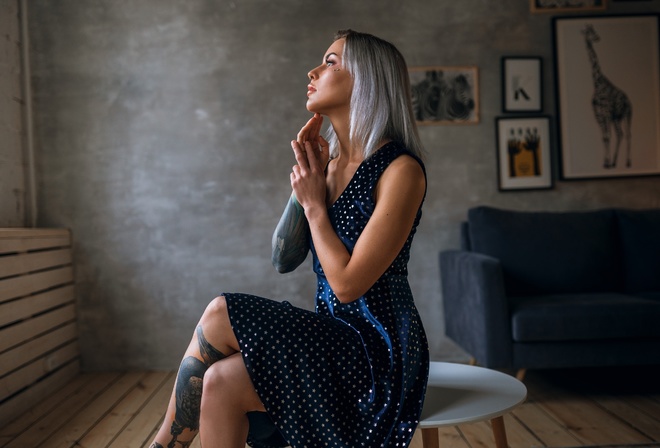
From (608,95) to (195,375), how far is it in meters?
3.28

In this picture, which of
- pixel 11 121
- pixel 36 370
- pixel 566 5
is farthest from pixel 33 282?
pixel 566 5

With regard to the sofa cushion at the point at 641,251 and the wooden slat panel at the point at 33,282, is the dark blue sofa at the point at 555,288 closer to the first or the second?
the sofa cushion at the point at 641,251

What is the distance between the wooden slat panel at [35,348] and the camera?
9.14 ft

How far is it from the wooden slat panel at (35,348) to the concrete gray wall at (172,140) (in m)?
0.17

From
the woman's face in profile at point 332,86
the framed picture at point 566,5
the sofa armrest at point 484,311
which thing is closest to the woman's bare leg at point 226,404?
the woman's face in profile at point 332,86

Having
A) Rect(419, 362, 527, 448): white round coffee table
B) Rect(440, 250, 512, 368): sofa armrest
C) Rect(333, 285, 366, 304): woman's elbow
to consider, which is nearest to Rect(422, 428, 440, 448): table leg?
Rect(419, 362, 527, 448): white round coffee table

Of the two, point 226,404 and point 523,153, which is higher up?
point 523,153

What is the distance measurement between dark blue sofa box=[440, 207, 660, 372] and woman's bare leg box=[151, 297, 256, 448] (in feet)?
6.04

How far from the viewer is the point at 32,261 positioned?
→ 311cm

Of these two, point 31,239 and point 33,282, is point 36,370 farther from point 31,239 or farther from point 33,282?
point 31,239

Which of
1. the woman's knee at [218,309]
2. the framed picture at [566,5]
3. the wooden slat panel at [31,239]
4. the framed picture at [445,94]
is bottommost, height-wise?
the woman's knee at [218,309]

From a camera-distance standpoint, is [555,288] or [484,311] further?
[555,288]

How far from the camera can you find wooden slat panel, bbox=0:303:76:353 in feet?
9.20

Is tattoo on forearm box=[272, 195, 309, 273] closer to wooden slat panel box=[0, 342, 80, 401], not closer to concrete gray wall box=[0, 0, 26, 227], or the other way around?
wooden slat panel box=[0, 342, 80, 401]
